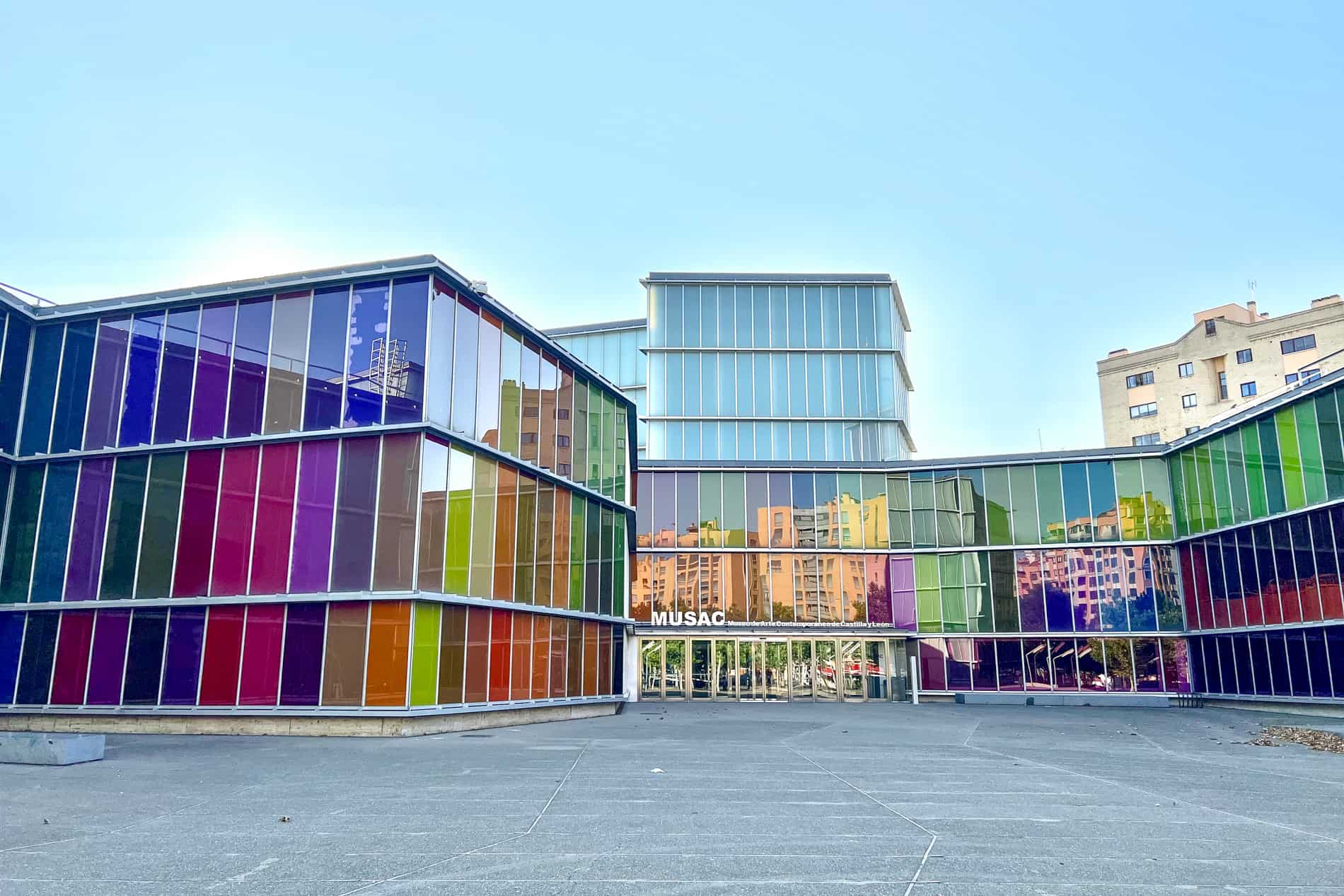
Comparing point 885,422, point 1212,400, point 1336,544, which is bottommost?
point 1336,544

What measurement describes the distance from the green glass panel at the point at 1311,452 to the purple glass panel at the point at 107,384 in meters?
34.6

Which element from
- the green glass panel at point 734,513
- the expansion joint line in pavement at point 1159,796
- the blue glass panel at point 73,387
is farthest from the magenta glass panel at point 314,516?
the green glass panel at point 734,513

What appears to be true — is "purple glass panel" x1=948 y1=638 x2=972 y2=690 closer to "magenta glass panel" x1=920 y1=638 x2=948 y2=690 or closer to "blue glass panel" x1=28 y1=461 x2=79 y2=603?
"magenta glass panel" x1=920 y1=638 x2=948 y2=690

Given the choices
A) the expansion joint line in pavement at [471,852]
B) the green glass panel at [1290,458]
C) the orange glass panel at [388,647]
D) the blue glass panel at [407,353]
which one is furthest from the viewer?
the green glass panel at [1290,458]

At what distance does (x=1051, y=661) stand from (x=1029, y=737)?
63.7ft

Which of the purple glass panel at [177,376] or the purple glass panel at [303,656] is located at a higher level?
the purple glass panel at [177,376]

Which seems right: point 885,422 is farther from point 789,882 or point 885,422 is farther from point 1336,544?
point 789,882

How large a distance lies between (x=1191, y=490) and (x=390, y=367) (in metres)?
31.5

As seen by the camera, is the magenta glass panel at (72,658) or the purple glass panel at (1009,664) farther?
the purple glass panel at (1009,664)

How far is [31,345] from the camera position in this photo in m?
27.1

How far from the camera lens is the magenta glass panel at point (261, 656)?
22.5 meters

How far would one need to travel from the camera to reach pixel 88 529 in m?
25.4

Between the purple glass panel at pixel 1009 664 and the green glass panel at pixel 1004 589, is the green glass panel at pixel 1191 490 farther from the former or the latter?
the purple glass panel at pixel 1009 664

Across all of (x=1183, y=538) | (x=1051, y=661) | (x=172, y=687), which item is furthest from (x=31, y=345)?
(x=1183, y=538)
